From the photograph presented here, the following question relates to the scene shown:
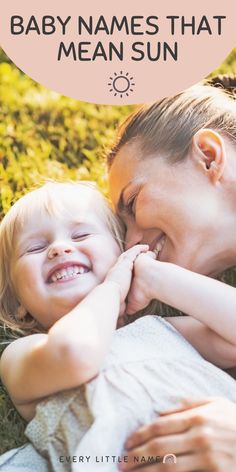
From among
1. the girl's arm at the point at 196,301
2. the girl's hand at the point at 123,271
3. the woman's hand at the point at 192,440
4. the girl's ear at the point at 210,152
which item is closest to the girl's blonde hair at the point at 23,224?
the girl's hand at the point at 123,271

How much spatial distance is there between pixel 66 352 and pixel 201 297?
434mm

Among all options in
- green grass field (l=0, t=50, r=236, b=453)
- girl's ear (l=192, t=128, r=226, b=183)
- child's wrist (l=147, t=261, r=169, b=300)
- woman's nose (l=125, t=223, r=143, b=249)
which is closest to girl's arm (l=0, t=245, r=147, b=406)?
child's wrist (l=147, t=261, r=169, b=300)

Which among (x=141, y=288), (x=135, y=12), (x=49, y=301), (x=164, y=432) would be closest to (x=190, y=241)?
(x=141, y=288)

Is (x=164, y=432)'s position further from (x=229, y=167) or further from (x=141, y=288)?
(x=229, y=167)

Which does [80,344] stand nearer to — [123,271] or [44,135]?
[123,271]

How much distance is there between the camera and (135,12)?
2889 millimetres

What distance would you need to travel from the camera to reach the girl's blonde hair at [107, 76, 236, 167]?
8.65 ft

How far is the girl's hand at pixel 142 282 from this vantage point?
2345 millimetres

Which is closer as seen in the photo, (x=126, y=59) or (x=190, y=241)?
(x=190, y=241)

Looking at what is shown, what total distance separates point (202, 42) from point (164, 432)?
1.43m

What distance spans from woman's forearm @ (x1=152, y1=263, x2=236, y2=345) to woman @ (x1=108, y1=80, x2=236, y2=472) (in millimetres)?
115

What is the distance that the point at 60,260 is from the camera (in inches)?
93.0

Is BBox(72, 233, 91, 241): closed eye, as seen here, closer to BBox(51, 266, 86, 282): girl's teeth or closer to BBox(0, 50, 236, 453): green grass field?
BBox(51, 266, 86, 282): girl's teeth


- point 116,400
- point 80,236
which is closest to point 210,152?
point 80,236
